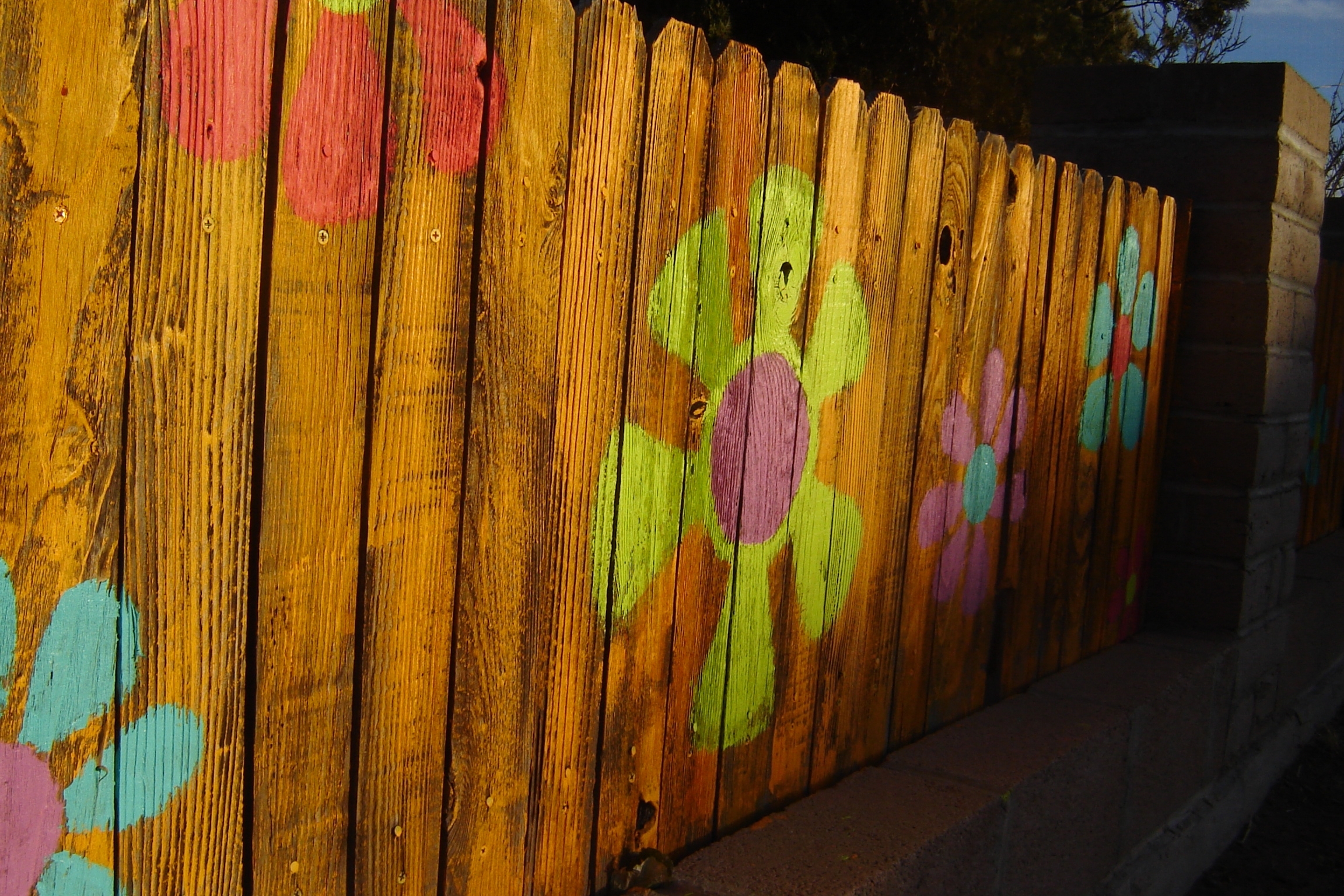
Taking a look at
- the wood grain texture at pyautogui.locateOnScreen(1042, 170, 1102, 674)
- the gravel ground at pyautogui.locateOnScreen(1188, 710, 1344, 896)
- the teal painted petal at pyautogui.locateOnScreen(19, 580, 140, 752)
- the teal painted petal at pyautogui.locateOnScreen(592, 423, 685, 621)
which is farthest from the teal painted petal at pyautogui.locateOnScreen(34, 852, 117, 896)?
the gravel ground at pyautogui.locateOnScreen(1188, 710, 1344, 896)

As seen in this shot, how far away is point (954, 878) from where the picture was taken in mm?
2238

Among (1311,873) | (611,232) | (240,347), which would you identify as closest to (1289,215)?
(1311,873)

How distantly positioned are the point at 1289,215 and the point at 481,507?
3.30m

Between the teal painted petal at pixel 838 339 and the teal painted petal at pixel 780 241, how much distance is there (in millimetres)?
85

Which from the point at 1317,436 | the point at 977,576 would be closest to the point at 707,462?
the point at 977,576

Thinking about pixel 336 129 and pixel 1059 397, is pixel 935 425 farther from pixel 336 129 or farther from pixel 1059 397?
pixel 336 129

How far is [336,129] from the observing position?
4.23 feet

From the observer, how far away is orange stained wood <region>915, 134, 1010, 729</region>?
2.60 metres

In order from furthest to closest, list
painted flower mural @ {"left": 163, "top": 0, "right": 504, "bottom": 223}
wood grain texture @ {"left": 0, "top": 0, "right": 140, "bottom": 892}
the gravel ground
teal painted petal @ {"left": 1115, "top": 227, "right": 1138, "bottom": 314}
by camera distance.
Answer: the gravel ground < teal painted petal @ {"left": 1115, "top": 227, "right": 1138, "bottom": 314} < painted flower mural @ {"left": 163, "top": 0, "right": 504, "bottom": 223} < wood grain texture @ {"left": 0, "top": 0, "right": 140, "bottom": 892}

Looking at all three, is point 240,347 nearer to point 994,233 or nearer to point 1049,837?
point 994,233

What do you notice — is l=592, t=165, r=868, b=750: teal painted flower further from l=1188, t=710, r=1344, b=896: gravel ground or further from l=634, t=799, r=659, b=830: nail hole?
l=1188, t=710, r=1344, b=896: gravel ground

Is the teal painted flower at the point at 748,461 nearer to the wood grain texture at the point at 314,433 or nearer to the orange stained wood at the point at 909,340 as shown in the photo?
the orange stained wood at the point at 909,340

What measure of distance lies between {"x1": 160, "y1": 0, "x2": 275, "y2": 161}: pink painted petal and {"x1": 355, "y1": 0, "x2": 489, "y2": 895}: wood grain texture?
0.57ft

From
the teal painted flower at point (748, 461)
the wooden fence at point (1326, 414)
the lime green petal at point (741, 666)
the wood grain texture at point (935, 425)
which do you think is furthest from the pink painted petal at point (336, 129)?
the wooden fence at point (1326, 414)
